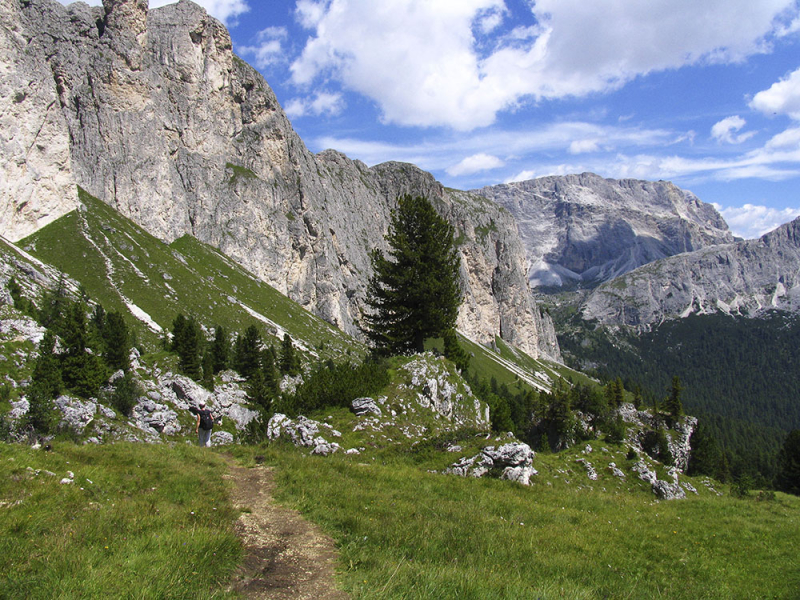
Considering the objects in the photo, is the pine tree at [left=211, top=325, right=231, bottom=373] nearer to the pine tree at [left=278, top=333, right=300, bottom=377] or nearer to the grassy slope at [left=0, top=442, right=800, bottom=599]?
the pine tree at [left=278, top=333, right=300, bottom=377]

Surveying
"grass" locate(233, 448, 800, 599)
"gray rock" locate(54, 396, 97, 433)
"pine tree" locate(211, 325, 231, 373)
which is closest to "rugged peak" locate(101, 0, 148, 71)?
"pine tree" locate(211, 325, 231, 373)

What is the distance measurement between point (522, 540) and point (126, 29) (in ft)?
558

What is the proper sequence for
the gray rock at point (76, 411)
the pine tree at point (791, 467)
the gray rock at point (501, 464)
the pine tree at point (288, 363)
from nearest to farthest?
Result: the gray rock at point (501, 464)
the gray rock at point (76, 411)
the pine tree at point (791, 467)
the pine tree at point (288, 363)

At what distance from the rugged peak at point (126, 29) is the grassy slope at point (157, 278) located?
46.1 meters

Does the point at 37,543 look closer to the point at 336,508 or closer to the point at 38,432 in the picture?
the point at 336,508

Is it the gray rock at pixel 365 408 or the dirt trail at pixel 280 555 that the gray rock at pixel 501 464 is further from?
the dirt trail at pixel 280 555

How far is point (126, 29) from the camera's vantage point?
13038 cm

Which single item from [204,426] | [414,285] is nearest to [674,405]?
[414,285]

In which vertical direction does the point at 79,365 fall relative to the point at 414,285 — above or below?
below

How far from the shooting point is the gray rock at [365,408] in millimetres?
21312

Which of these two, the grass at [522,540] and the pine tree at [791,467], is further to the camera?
the pine tree at [791,467]

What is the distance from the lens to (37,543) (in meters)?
6.48

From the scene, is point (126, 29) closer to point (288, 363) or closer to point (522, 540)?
point (288, 363)

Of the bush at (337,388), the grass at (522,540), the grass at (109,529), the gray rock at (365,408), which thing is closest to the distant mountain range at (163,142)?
the bush at (337,388)
